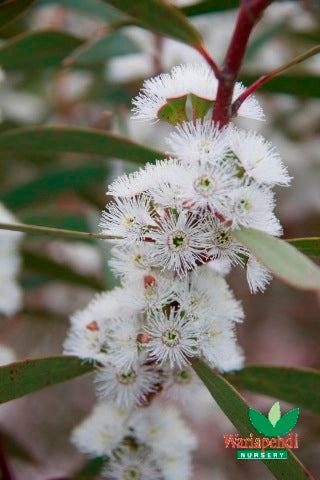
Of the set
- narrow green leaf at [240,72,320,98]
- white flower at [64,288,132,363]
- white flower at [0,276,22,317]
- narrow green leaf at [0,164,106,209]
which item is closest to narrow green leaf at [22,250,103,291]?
narrow green leaf at [0,164,106,209]

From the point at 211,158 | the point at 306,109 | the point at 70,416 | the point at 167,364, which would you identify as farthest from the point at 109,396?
the point at 306,109

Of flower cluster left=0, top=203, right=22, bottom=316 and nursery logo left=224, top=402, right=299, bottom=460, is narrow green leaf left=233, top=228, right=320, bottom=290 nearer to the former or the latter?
nursery logo left=224, top=402, right=299, bottom=460

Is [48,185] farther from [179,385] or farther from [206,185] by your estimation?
[206,185]

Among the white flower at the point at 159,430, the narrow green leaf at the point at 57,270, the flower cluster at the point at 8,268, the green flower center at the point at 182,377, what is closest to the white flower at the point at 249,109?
the green flower center at the point at 182,377

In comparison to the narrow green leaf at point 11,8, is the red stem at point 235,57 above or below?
below

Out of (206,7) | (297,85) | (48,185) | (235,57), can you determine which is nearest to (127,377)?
(235,57)

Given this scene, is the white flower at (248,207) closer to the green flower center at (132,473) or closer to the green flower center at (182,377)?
the green flower center at (182,377)
